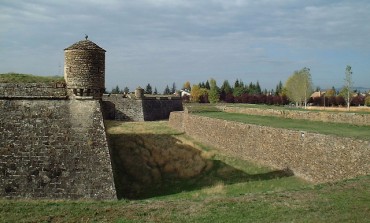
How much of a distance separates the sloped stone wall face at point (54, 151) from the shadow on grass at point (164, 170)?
158 centimetres

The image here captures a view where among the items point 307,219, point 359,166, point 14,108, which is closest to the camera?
point 307,219

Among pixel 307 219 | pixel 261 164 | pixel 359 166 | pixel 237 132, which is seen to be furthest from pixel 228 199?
pixel 237 132

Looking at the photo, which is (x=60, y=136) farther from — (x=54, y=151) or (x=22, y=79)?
(x=22, y=79)

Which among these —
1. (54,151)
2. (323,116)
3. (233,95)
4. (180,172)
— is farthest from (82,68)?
(233,95)

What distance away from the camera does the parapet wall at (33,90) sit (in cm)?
1492

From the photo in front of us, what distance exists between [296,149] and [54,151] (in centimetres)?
930

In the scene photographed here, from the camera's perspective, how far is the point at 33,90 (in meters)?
Answer: 15.2

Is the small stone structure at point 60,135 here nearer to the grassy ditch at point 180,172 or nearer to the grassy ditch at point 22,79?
the grassy ditch at point 22,79

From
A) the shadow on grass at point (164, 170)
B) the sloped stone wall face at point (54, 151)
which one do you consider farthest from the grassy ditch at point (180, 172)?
the sloped stone wall face at point (54, 151)

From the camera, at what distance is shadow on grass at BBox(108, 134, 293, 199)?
16.3 meters

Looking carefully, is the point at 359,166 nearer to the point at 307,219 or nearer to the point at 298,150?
the point at 298,150

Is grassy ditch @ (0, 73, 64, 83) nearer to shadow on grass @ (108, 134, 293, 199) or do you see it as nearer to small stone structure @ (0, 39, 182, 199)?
small stone structure @ (0, 39, 182, 199)

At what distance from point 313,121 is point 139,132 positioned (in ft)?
42.1

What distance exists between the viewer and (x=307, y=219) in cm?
807
